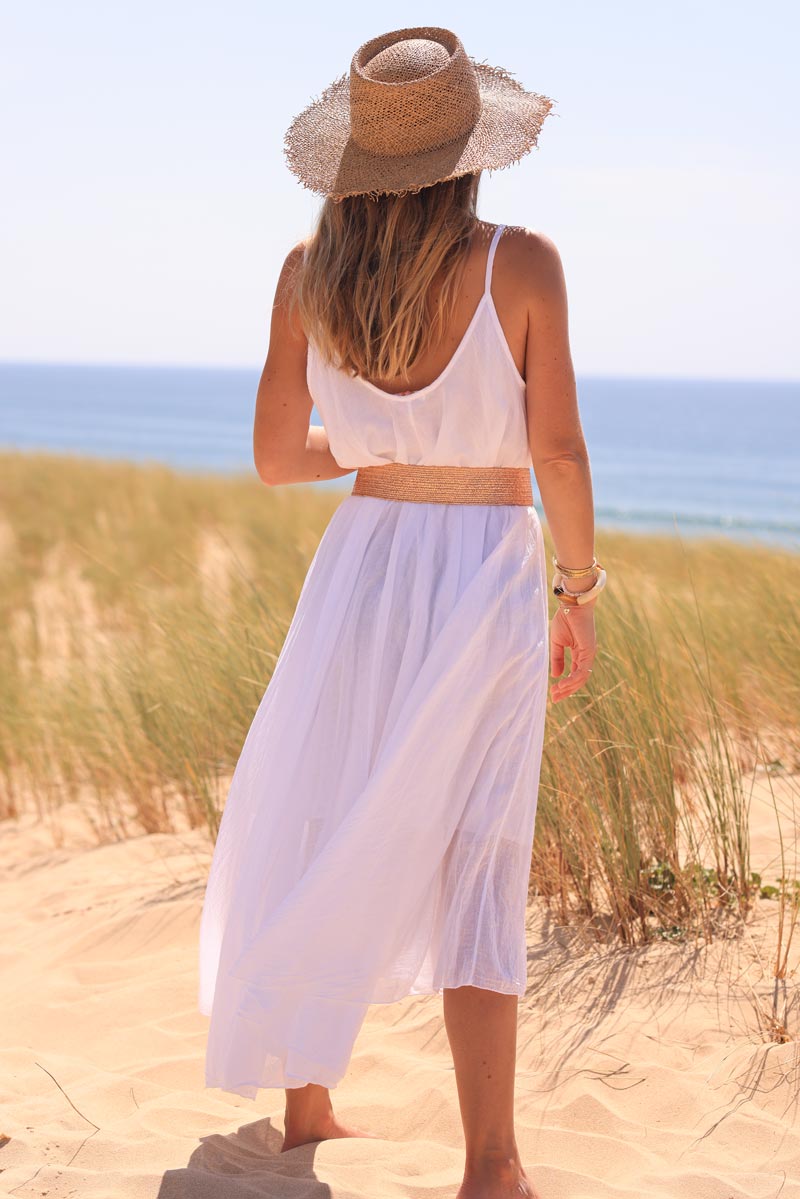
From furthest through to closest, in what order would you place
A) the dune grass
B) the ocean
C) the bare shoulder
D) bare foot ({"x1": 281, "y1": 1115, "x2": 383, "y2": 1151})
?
1. the ocean
2. the dune grass
3. bare foot ({"x1": 281, "y1": 1115, "x2": 383, "y2": 1151})
4. the bare shoulder

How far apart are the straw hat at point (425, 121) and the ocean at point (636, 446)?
9.99ft

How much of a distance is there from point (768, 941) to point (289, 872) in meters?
1.46

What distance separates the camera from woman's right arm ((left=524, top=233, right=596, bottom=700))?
191 cm

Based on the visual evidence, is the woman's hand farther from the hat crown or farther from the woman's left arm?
the hat crown

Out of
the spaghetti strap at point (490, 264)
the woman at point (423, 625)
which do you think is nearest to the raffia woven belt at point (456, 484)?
the woman at point (423, 625)

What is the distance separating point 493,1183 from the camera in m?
1.98

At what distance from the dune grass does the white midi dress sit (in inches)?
41.6

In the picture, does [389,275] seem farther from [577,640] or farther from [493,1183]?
[493,1183]

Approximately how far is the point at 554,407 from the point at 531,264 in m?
0.23

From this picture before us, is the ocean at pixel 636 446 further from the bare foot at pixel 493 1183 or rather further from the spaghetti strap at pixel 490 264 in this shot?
the bare foot at pixel 493 1183

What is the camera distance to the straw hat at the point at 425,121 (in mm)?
1935

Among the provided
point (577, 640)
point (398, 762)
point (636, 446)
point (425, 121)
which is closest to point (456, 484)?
point (577, 640)

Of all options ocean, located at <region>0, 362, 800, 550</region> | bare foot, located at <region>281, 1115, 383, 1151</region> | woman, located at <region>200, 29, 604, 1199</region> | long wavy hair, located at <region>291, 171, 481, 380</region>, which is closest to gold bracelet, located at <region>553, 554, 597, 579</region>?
woman, located at <region>200, 29, 604, 1199</region>

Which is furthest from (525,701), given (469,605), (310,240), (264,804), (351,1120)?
(351,1120)
